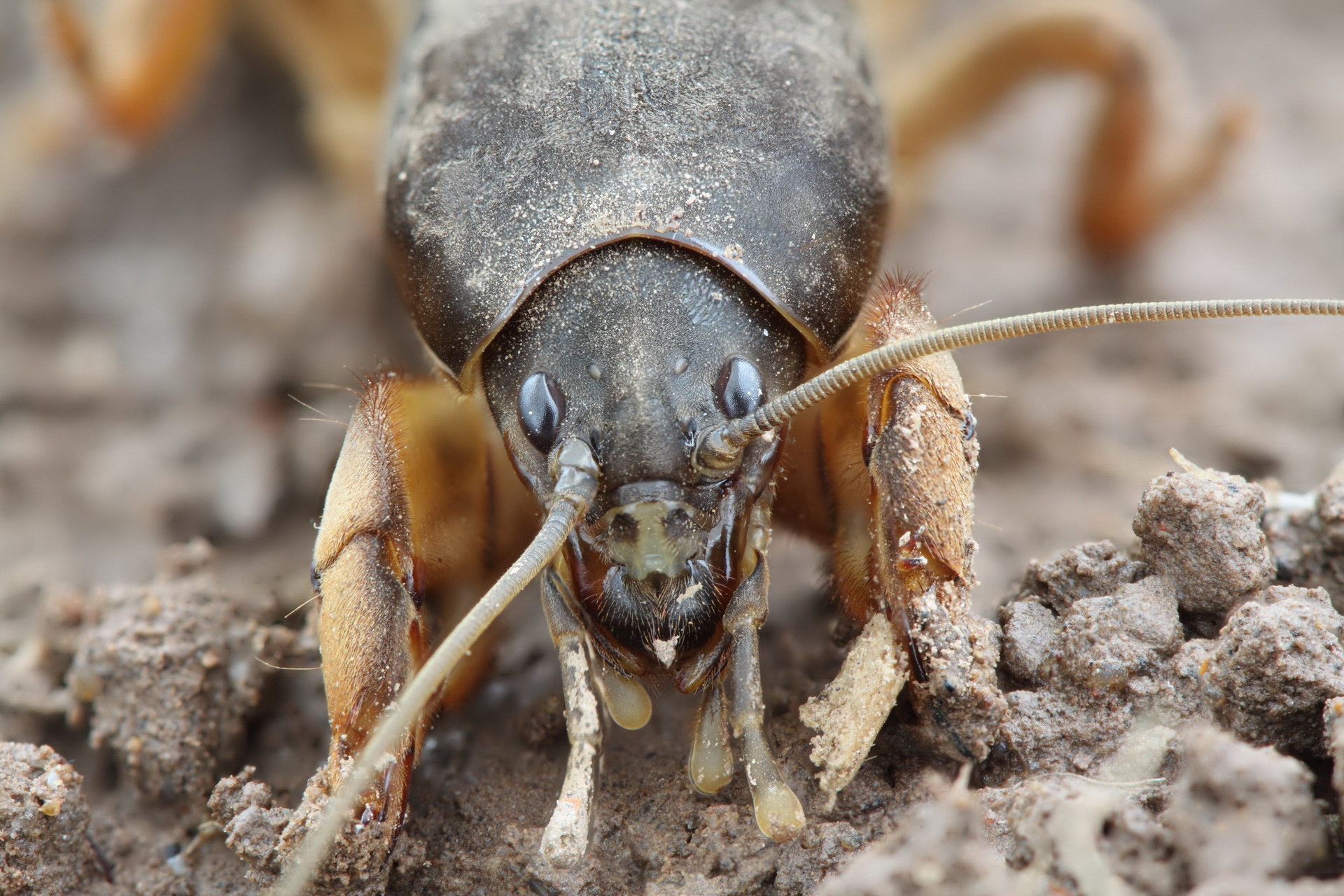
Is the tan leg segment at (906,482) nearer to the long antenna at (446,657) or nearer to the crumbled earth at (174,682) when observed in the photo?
the long antenna at (446,657)

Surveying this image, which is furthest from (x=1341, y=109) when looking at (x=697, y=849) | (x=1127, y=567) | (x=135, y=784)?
(x=135, y=784)

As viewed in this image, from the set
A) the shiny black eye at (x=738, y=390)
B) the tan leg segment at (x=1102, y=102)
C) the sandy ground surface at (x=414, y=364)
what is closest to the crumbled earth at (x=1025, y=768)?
the sandy ground surface at (x=414, y=364)

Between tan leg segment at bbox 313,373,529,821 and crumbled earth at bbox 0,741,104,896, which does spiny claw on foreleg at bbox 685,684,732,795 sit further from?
crumbled earth at bbox 0,741,104,896

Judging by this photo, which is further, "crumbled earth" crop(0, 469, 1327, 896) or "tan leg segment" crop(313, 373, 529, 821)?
"tan leg segment" crop(313, 373, 529, 821)

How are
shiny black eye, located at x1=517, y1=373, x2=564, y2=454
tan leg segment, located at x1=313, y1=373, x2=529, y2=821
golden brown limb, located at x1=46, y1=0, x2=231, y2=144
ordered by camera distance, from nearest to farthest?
tan leg segment, located at x1=313, y1=373, x2=529, y2=821 < shiny black eye, located at x1=517, y1=373, x2=564, y2=454 < golden brown limb, located at x1=46, y1=0, x2=231, y2=144

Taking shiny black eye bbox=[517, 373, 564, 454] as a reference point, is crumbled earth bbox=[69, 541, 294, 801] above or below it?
below

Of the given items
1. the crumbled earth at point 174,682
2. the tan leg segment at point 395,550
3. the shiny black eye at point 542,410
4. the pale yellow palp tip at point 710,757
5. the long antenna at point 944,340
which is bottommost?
the crumbled earth at point 174,682

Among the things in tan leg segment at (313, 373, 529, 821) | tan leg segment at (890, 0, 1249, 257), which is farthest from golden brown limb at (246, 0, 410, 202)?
tan leg segment at (313, 373, 529, 821)
